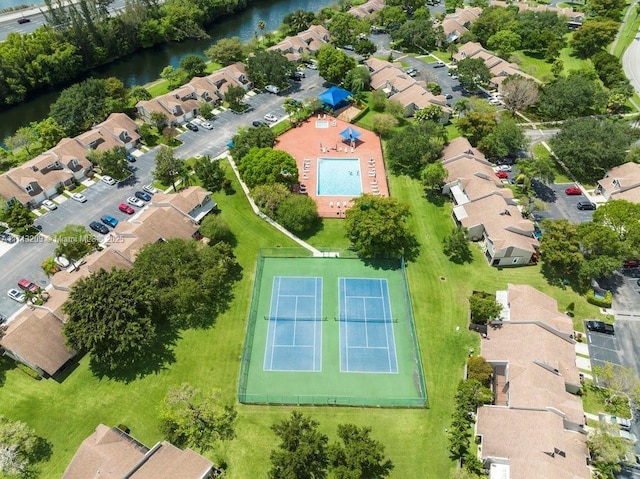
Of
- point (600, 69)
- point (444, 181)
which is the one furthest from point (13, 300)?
point (600, 69)

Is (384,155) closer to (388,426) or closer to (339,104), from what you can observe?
(339,104)

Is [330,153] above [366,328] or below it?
above

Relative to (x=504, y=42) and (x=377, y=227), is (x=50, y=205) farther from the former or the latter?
(x=504, y=42)

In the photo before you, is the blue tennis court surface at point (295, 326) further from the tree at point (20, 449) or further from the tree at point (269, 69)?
the tree at point (269, 69)

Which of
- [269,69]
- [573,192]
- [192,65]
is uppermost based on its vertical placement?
[192,65]

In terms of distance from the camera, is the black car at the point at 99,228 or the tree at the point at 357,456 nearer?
the tree at the point at 357,456

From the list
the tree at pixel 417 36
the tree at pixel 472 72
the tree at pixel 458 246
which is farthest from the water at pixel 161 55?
the tree at pixel 458 246

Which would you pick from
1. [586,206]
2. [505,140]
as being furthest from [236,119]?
[586,206]
